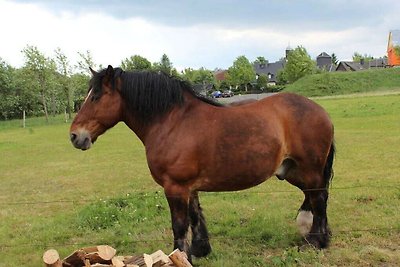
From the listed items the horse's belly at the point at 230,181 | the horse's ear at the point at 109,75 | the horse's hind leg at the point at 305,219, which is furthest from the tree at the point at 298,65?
the horse's ear at the point at 109,75

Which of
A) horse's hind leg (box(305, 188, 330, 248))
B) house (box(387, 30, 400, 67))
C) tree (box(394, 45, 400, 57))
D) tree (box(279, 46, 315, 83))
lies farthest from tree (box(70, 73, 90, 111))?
house (box(387, 30, 400, 67))

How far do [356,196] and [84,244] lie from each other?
458cm

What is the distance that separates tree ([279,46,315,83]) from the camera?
63156 mm

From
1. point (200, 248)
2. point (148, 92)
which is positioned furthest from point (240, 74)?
point (148, 92)

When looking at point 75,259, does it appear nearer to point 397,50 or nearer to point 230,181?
point 230,181

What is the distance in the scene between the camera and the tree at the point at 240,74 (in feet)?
243

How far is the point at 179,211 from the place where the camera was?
4.20 m

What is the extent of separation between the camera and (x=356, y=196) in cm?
706

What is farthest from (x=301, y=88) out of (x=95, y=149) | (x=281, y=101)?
(x=281, y=101)

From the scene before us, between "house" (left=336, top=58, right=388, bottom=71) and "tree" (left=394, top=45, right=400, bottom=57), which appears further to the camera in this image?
"house" (left=336, top=58, right=388, bottom=71)

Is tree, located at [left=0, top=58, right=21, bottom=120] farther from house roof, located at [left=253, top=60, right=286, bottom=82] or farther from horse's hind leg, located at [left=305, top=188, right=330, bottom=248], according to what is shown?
house roof, located at [left=253, top=60, right=286, bottom=82]

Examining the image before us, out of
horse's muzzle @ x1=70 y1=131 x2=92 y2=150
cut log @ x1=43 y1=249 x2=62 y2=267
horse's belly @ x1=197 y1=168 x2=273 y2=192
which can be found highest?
horse's muzzle @ x1=70 y1=131 x2=92 y2=150

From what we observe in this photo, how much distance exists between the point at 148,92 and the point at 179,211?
4.22ft

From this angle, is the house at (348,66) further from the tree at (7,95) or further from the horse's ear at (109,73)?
the horse's ear at (109,73)
